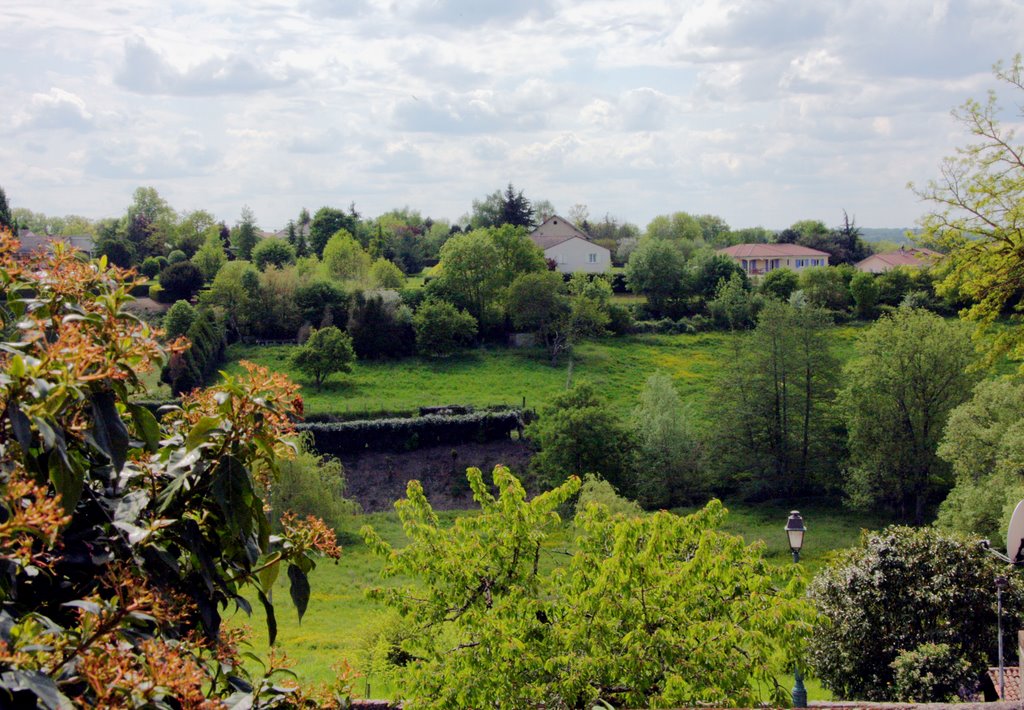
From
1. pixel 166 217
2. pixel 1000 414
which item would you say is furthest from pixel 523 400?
pixel 166 217

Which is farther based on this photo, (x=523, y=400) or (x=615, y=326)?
(x=615, y=326)

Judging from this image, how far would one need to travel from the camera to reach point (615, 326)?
203 ft

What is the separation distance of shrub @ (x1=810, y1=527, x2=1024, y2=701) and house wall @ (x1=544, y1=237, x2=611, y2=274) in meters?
68.6

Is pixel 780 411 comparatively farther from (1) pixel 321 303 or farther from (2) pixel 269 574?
(2) pixel 269 574

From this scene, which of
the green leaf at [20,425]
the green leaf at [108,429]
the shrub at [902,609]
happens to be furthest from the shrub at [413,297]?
the green leaf at [20,425]

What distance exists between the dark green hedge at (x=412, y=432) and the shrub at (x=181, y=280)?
2233cm

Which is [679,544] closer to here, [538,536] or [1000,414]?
[538,536]

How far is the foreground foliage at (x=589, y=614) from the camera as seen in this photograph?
10562 mm

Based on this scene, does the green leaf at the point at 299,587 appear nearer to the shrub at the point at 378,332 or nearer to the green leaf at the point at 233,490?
the green leaf at the point at 233,490

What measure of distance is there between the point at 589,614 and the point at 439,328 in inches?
1810

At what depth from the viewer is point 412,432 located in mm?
45875

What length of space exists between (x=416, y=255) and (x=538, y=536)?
80650 mm

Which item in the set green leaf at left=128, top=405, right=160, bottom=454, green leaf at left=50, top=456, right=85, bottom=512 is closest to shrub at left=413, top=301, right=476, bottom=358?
green leaf at left=128, top=405, right=160, bottom=454

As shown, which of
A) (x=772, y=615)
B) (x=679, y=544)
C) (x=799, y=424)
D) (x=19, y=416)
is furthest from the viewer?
(x=799, y=424)
